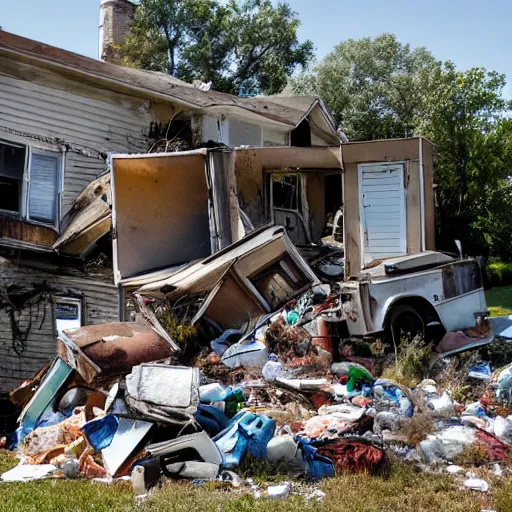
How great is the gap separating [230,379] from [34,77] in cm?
755

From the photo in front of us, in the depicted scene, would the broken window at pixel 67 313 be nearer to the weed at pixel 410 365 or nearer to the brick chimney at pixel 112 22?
the weed at pixel 410 365

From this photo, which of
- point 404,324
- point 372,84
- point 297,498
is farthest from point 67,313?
point 372,84

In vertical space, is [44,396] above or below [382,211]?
below

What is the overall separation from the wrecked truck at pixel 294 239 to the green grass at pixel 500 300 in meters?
4.13

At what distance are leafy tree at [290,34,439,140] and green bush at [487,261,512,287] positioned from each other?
728 centimetres

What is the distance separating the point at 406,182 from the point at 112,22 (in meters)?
20.8

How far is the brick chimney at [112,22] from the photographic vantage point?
3022 cm

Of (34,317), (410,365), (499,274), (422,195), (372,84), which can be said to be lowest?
(410,365)

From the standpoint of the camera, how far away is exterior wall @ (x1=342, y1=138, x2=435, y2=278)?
520 inches

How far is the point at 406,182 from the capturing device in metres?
13.3

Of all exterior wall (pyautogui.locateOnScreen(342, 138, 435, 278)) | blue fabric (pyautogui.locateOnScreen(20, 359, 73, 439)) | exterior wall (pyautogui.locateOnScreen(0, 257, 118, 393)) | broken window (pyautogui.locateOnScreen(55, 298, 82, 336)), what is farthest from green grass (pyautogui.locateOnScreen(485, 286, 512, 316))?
blue fabric (pyautogui.locateOnScreen(20, 359, 73, 439))

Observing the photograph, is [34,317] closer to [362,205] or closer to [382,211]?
[362,205]

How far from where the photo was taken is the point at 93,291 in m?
14.3

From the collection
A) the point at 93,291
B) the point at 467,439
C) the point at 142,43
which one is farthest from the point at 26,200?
the point at 142,43
